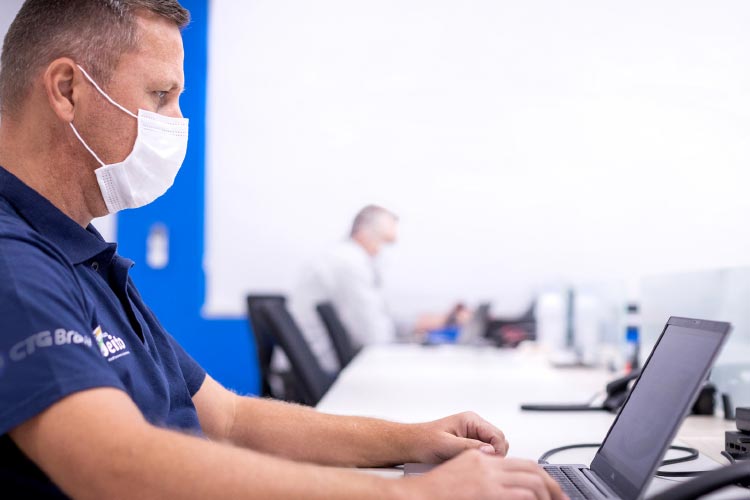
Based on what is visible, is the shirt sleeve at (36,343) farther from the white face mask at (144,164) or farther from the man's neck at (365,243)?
the man's neck at (365,243)

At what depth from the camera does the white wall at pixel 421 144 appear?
519 cm

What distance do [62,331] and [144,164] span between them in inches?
20.9

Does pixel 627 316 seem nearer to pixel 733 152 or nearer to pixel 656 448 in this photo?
pixel 733 152

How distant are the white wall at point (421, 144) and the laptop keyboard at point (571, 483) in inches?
156

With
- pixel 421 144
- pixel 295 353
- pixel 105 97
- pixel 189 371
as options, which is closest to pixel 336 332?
pixel 295 353

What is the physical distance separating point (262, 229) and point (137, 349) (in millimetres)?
4474

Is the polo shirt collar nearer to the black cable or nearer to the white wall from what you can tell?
the black cable

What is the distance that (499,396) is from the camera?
7.66 ft

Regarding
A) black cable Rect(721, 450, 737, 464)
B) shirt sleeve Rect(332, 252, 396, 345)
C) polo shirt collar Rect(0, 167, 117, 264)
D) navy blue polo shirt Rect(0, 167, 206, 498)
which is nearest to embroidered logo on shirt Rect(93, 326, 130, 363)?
navy blue polo shirt Rect(0, 167, 206, 498)

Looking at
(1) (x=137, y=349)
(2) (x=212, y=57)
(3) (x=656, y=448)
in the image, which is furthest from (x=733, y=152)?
(2) (x=212, y=57)

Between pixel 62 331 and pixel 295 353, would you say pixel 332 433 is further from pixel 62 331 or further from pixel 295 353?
pixel 295 353

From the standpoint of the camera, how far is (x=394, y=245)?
5562 millimetres

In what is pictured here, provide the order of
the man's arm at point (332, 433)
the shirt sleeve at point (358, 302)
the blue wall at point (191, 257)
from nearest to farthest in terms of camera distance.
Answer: the man's arm at point (332, 433)
the shirt sleeve at point (358, 302)
the blue wall at point (191, 257)

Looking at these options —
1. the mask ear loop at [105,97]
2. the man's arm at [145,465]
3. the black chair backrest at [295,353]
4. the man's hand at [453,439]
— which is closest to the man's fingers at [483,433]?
the man's hand at [453,439]
